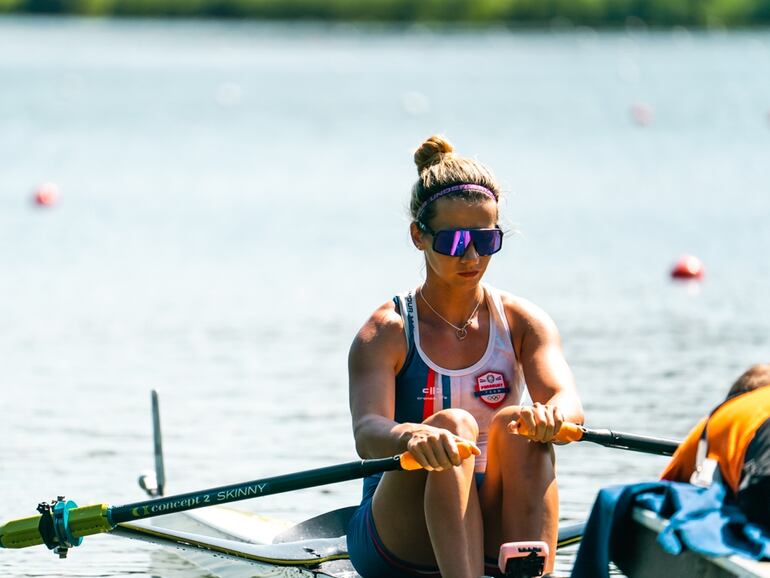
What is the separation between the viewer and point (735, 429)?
385cm

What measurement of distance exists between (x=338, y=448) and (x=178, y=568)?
2.09 m

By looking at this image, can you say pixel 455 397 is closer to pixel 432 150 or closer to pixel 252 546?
Answer: pixel 432 150

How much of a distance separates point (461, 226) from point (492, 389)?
1.82 feet

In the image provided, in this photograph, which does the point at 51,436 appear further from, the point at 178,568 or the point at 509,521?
the point at 509,521

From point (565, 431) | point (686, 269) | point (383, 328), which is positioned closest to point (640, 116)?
point (686, 269)

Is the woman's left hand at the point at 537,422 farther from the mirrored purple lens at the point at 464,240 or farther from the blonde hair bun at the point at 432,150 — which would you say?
the blonde hair bun at the point at 432,150

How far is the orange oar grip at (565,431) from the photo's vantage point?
4.57 meters

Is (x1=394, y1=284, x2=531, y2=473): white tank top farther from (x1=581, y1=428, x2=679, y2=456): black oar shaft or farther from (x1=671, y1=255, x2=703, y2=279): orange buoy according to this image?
(x1=671, y1=255, x2=703, y2=279): orange buoy

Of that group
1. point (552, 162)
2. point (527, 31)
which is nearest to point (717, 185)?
point (552, 162)

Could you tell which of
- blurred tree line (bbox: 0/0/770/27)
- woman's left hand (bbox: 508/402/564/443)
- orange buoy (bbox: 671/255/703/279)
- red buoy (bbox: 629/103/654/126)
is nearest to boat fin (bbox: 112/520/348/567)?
woman's left hand (bbox: 508/402/564/443)

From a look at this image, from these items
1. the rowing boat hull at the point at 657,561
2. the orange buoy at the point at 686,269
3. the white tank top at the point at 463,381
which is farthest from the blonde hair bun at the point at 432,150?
the orange buoy at the point at 686,269

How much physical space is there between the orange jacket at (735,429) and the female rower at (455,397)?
2.40 feet

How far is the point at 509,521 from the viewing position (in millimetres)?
4711

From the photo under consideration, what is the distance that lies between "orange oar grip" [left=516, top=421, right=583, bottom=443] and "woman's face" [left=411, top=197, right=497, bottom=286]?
584 mm
